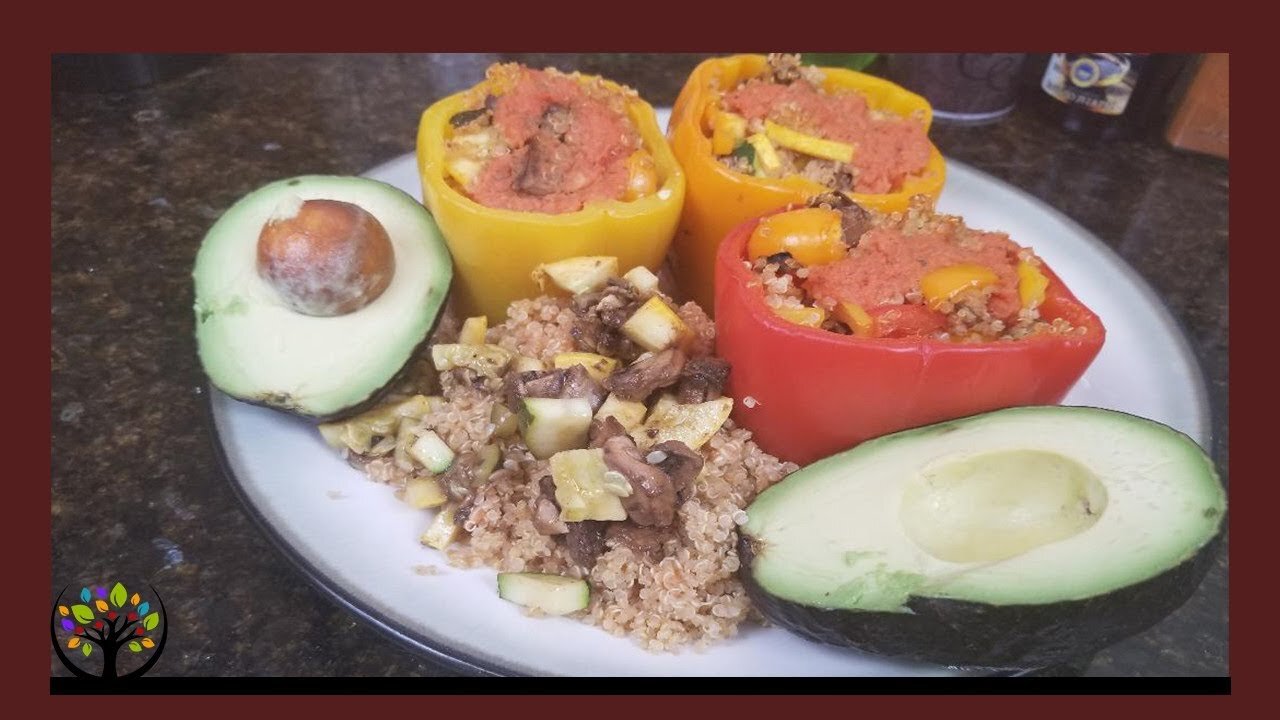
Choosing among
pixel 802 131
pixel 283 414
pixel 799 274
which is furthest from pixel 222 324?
pixel 802 131

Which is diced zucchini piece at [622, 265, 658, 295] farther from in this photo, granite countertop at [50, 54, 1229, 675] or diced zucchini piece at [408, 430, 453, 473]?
granite countertop at [50, 54, 1229, 675]

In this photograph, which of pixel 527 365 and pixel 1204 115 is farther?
pixel 1204 115

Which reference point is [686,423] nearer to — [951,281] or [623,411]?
[623,411]

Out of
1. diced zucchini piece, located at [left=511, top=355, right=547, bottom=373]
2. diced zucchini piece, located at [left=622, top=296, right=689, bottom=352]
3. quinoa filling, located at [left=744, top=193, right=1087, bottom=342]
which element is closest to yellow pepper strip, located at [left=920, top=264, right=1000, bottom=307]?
quinoa filling, located at [left=744, top=193, right=1087, bottom=342]

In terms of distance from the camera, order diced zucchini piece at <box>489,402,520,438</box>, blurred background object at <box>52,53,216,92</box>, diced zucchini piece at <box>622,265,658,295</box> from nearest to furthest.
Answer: diced zucchini piece at <box>489,402,520,438</box> < diced zucchini piece at <box>622,265,658,295</box> < blurred background object at <box>52,53,216,92</box>

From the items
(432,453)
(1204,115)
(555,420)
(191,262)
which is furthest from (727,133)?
(1204,115)

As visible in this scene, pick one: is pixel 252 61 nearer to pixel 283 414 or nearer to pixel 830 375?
pixel 283 414

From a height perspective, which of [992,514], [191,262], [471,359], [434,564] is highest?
[992,514]
